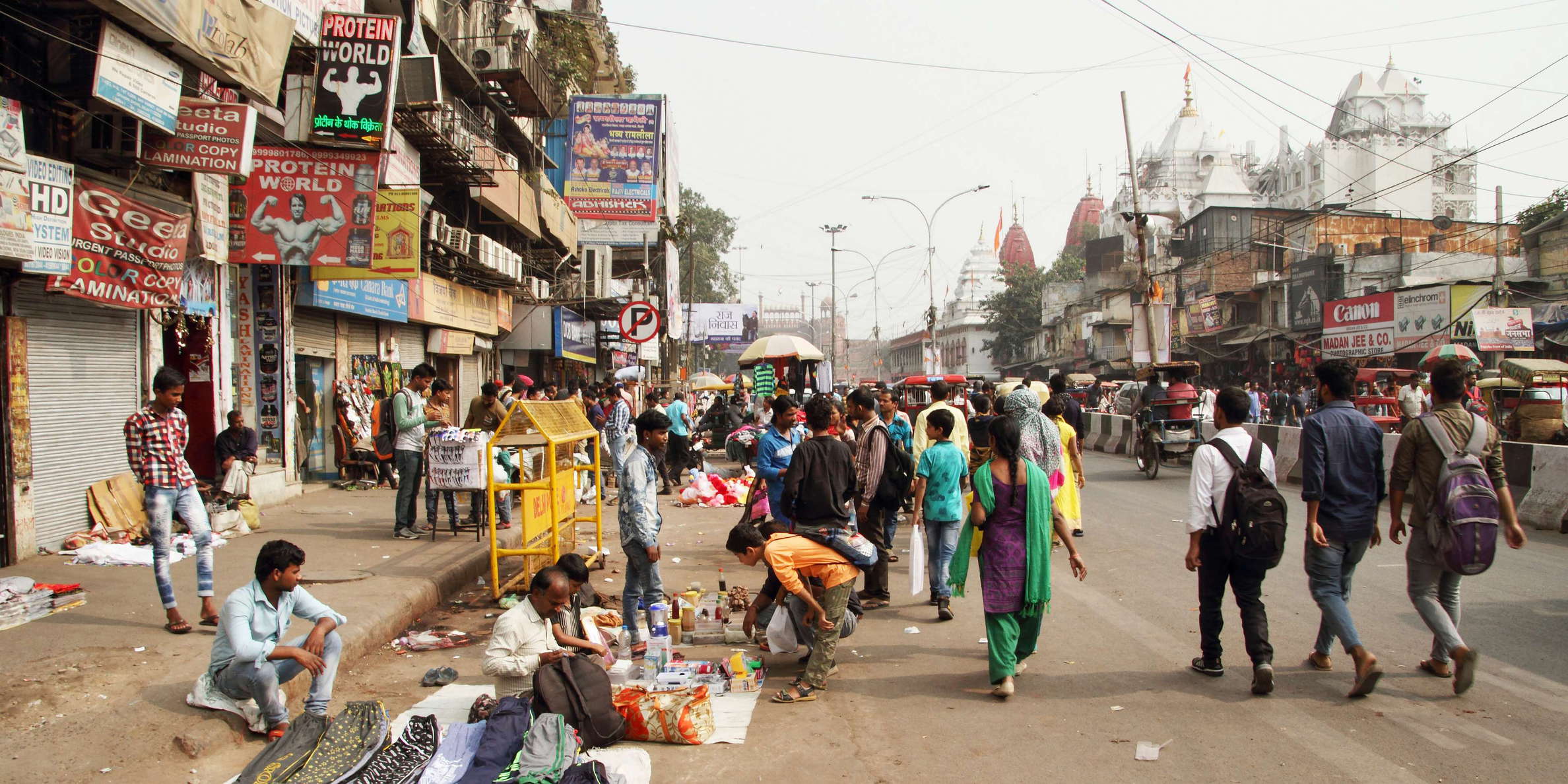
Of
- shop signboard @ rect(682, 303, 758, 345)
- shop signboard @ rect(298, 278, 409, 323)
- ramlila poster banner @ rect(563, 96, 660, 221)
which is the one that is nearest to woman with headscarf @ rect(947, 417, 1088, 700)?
shop signboard @ rect(298, 278, 409, 323)

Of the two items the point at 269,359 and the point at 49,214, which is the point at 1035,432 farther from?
the point at 269,359

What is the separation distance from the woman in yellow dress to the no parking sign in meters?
5.44

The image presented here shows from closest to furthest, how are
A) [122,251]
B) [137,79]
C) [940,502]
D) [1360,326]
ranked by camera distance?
[940,502], [137,79], [122,251], [1360,326]

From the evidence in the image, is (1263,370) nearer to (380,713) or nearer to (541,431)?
(541,431)

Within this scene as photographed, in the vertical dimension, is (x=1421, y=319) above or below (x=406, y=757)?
above

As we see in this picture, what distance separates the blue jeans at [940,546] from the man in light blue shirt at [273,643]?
4.43 meters

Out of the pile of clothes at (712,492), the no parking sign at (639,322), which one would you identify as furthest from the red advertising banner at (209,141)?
the pile of clothes at (712,492)

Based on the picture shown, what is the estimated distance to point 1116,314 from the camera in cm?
5409

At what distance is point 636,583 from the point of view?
258 inches

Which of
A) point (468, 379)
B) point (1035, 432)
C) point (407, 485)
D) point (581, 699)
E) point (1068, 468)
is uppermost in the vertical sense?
point (468, 379)

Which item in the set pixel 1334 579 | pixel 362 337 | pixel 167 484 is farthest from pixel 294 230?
pixel 1334 579

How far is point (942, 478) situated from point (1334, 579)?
9.54 ft

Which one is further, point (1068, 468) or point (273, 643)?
point (1068, 468)

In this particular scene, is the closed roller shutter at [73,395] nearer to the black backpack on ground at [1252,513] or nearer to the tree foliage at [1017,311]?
the black backpack on ground at [1252,513]
